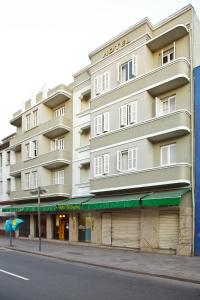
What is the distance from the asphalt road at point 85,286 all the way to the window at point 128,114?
10.6 m

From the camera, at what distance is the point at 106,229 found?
76.6 ft

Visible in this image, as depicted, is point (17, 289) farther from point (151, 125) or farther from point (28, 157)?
point (28, 157)

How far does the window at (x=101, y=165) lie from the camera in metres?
23.1

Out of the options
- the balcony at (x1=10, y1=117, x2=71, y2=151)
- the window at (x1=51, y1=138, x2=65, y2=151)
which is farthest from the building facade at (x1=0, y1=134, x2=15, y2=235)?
the window at (x1=51, y1=138, x2=65, y2=151)

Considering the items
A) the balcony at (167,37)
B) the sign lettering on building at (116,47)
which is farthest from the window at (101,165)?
the balcony at (167,37)

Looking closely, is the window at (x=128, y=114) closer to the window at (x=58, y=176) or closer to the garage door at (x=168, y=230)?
the garage door at (x=168, y=230)

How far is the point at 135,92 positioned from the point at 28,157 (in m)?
15.0

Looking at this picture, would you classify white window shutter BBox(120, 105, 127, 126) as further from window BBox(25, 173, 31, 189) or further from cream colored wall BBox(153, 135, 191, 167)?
window BBox(25, 173, 31, 189)

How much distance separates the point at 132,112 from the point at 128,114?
45cm

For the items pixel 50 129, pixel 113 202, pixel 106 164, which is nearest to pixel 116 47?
pixel 106 164

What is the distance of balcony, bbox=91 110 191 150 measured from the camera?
18.6m

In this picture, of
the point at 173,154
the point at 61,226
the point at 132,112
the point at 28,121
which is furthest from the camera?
the point at 28,121

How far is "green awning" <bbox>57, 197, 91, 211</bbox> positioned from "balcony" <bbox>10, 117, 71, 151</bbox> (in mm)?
5885

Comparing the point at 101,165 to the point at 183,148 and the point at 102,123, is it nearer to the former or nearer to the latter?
the point at 102,123
